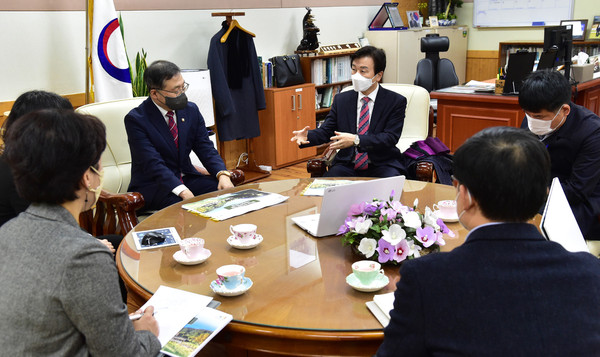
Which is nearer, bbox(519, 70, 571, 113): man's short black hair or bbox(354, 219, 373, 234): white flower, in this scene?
bbox(354, 219, 373, 234): white flower

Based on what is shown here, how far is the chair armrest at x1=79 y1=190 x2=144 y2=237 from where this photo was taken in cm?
254

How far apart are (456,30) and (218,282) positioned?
715 cm

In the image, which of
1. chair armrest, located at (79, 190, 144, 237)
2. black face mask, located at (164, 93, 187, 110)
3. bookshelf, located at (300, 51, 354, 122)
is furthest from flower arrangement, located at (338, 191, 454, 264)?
bookshelf, located at (300, 51, 354, 122)

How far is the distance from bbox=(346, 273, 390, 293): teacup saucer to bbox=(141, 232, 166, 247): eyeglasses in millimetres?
747

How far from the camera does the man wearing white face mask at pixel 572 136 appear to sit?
2.37m

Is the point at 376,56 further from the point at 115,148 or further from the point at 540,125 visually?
the point at 115,148

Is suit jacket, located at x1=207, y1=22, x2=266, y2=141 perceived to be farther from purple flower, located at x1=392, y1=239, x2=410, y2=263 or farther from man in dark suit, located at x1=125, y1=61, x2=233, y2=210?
purple flower, located at x1=392, y1=239, x2=410, y2=263

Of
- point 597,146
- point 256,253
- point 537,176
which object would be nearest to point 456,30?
point 597,146

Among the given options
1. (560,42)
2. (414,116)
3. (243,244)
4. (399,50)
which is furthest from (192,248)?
(399,50)

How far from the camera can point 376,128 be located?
3346 mm

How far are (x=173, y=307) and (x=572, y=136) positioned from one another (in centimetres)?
184

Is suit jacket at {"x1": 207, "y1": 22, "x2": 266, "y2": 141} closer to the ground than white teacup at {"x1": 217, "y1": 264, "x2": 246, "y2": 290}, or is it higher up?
higher up

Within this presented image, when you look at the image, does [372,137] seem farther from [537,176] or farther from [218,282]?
[537,176]

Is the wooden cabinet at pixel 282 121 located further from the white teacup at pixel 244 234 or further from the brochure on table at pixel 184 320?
the brochure on table at pixel 184 320
